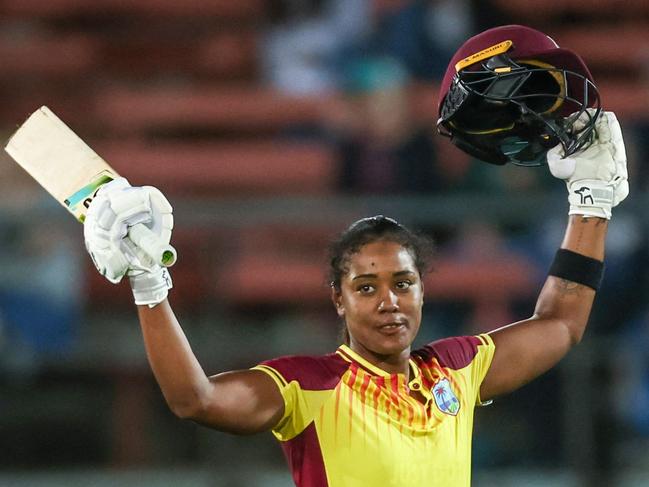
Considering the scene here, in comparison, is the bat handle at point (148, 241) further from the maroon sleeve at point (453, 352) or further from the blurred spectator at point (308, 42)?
the blurred spectator at point (308, 42)

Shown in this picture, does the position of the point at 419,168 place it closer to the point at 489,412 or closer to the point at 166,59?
the point at 489,412

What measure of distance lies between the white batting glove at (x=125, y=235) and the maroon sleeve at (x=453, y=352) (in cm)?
81

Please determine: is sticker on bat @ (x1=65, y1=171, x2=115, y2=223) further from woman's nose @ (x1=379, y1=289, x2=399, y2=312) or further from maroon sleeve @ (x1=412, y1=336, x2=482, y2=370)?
maroon sleeve @ (x1=412, y1=336, x2=482, y2=370)

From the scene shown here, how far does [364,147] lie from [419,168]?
0.28 metres

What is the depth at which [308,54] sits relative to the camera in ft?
21.1

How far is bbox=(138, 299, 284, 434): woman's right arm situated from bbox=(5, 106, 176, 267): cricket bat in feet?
1.02

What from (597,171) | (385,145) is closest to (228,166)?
(385,145)

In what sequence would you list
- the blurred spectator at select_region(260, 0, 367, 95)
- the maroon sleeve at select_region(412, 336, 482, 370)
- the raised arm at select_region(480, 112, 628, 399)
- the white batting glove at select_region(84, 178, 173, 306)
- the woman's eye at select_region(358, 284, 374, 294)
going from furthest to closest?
the blurred spectator at select_region(260, 0, 367, 95), the raised arm at select_region(480, 112, 628, 399), the maroon sleeve at select_region(412, 336, 482, 370), the woman's eye at select_region(358, 284, 374, 294), the white batting glove at select_region(84, 178, 173, 306)

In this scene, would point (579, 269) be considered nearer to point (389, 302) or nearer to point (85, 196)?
point (389, 302)

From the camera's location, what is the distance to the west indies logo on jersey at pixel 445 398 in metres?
2.88

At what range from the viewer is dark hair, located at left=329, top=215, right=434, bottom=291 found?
2904mm

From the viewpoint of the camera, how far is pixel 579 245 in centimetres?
319

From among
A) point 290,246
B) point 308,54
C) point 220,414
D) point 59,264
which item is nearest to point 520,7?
point 308,54

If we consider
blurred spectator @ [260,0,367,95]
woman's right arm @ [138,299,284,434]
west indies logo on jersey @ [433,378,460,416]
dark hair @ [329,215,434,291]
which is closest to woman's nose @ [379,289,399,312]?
dark hair @ [329,215,434,291]
